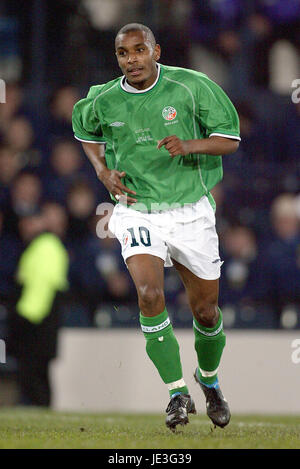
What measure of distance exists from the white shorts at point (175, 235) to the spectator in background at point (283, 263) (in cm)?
398

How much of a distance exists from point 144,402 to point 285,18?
210 inches

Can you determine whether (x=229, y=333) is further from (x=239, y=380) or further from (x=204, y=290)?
(x=204, y=290)

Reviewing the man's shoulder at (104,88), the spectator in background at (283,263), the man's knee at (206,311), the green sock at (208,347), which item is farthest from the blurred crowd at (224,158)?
the man's shoulder at (104,88)

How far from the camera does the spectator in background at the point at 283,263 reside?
986 centimetres

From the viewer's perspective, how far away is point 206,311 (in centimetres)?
591

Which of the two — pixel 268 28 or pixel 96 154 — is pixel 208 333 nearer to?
pixel 96 154

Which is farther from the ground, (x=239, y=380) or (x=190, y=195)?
(x=190, y=195)

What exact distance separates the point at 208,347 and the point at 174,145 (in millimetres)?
1405

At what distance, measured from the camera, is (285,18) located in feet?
39.8

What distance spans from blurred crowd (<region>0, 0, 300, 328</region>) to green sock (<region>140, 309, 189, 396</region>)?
4219 millimetres

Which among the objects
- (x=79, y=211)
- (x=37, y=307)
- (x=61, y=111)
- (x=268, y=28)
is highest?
(x=268, y=28)

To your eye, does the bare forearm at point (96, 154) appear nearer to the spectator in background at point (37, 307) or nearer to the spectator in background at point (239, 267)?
the spectator in background at point (37, 307)

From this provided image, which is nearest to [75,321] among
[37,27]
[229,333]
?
[229,333]

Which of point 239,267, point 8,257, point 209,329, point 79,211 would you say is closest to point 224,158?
point 239,267
